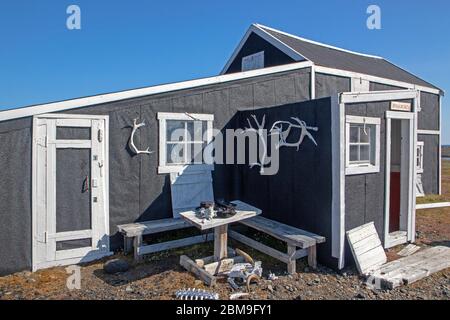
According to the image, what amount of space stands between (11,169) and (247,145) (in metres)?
4.16

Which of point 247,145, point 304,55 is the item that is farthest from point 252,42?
point 247,145

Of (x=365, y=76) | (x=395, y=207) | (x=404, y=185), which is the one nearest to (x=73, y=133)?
(x=404, y=185)

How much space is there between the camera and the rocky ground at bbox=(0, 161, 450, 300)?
383cm

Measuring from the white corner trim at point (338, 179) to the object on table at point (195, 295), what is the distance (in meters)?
1.99

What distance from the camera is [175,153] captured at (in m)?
5.85

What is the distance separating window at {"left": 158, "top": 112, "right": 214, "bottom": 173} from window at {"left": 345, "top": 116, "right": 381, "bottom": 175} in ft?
8.96

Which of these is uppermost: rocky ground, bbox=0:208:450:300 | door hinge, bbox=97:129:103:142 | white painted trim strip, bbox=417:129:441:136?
white painted trim strip, bbox=417:129:441:136

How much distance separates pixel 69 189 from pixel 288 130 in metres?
3.80

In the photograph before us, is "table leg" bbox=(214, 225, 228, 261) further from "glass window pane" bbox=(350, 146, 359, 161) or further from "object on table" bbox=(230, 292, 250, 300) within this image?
"glass window pane" bbox=(350, 146, 359, 161)

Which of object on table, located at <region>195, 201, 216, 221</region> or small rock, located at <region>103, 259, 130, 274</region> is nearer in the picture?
object on table, located at <region>195, 201, 216, 221</region>

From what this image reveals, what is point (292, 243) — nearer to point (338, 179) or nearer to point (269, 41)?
point (338, 179)

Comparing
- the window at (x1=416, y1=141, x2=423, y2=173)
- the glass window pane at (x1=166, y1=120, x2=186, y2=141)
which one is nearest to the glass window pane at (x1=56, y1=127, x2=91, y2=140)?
the glass window pane at (x1=166, y1=120, x2=186, y2=141)

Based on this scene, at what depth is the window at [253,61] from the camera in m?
9.25

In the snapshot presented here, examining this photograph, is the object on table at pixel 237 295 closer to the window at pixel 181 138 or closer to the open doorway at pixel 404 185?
the window at pixel 181 138
